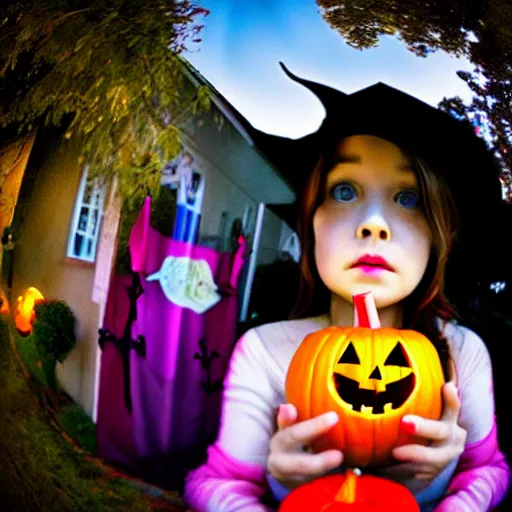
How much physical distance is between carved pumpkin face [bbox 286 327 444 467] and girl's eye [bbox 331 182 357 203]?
0.84ft

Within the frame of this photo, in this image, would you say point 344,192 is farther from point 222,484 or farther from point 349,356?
point 222,484

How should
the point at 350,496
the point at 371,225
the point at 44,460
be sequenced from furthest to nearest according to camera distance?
the point at 44,460 → the point at 371,225 → the point at 350,496

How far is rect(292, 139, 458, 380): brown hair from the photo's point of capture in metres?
1.57

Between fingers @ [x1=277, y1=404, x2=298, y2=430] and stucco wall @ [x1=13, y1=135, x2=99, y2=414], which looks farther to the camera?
stucco wall @ [x1=13, y1=135, x2=99, y2=414]

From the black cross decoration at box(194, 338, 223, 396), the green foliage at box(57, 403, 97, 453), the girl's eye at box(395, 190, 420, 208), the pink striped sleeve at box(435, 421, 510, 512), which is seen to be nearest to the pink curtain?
the black cross decoration at box(194, 338, 223, 396)

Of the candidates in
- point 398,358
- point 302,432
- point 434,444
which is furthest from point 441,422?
point 302,432

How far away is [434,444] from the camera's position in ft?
4.93

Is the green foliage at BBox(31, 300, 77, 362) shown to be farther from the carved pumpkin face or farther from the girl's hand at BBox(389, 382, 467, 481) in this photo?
the girl's hand at BBox(389, 382, 467, 481)

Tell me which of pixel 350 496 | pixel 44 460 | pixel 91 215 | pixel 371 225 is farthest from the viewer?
pixel 44 460

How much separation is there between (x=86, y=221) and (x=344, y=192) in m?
0.52

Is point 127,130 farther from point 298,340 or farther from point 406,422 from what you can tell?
point 406,422


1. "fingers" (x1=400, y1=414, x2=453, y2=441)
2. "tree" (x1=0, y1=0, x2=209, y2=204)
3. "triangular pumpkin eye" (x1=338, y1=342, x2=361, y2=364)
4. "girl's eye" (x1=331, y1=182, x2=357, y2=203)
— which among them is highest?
"tree" (x1=0, y1=0, x2=209, y2=204)

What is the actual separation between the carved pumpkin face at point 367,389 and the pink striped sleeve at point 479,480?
0.48ft

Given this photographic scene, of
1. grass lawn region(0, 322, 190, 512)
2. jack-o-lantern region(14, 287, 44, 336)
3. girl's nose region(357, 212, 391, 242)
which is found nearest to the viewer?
girl's nose region(357, 212, 391, 242)
